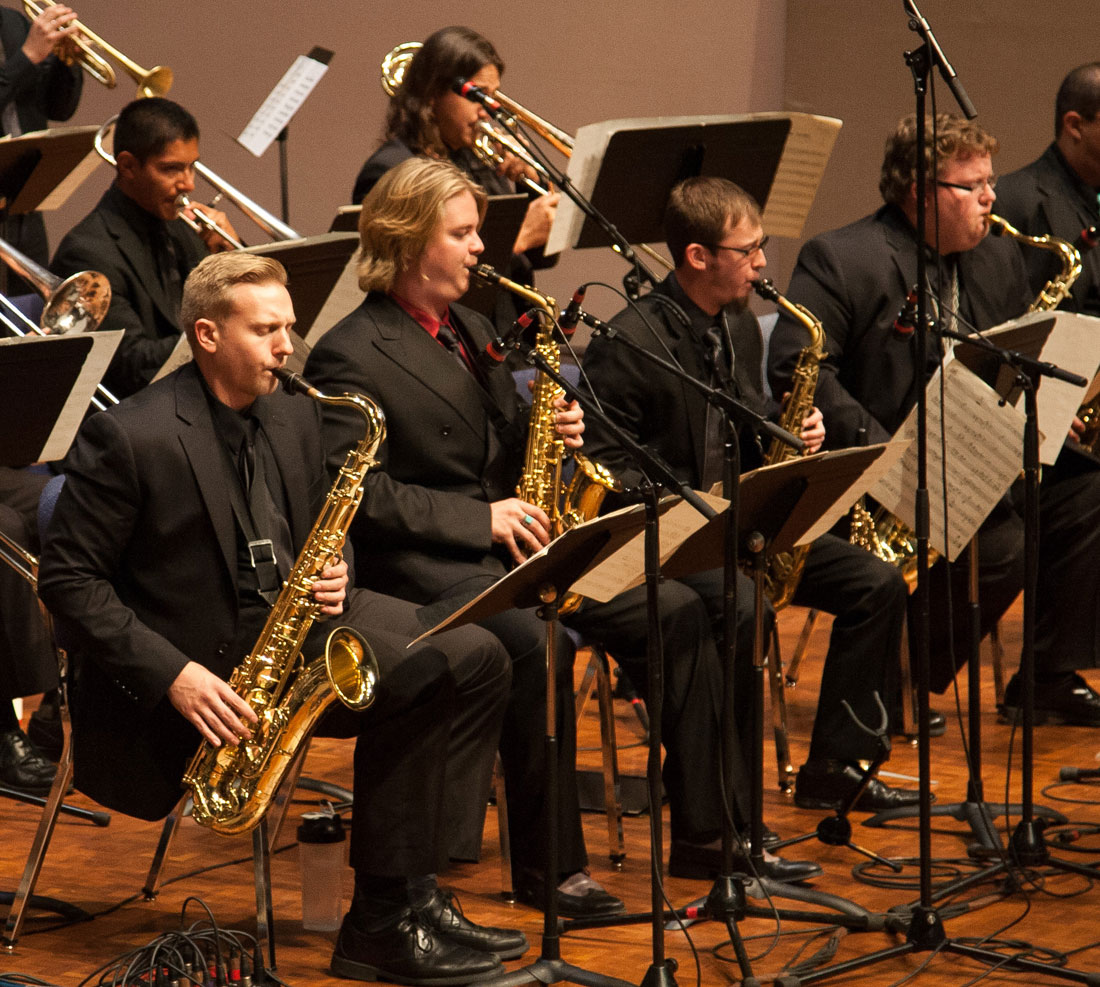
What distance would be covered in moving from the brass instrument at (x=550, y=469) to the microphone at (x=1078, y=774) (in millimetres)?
1498

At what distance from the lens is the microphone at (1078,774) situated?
4391mm

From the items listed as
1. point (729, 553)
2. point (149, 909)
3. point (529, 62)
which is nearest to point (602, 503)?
point (729, 553)

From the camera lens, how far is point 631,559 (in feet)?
9.93

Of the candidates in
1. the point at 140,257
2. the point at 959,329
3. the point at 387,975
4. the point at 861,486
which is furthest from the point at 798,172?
the point at 387,975

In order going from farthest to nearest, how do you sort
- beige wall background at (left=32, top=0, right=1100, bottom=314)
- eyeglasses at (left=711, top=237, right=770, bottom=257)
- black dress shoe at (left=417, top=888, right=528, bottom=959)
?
1. beige wall background at (left=32, top=0, right=1100, bottom=314)
2. eyeglasses at (left=711, top=237, right=770, bottom=257)
3. black dress shoe at (left=417, top=888, right=528, bottom=959)

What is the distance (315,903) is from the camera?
11.3 feet

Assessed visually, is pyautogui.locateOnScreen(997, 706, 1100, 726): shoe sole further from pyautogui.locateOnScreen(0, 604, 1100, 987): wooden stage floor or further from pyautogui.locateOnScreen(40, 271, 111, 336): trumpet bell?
pyautogui.locateOnScreen(40, 271, 111, 336): trumpet bell

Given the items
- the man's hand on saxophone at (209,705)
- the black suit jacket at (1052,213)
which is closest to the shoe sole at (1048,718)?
the black suit jacket at (1052,213)

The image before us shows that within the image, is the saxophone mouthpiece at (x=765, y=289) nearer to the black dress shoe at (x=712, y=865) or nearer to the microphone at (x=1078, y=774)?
the black dress shoe at (x=712, y=865)

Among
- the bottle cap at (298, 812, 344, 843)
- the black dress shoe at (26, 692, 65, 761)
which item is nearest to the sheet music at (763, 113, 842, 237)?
the bottle cap at (298, 812, 344, 843)

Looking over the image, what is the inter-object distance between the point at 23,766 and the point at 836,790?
2027 millimetres

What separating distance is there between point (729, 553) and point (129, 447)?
1128mm

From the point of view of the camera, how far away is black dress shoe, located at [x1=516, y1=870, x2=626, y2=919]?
3.48 meters

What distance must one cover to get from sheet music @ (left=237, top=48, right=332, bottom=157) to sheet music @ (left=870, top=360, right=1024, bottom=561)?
2.76 m
